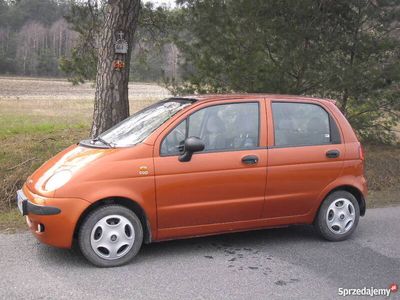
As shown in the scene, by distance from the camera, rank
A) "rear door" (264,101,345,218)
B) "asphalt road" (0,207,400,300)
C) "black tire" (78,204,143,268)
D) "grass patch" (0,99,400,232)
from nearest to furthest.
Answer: "asphalt road" (0,207,400,300) → "black tire" (78,204,143,268) → "rear door" (264,101,345,218) → "grass patch" (0,99,400,232)

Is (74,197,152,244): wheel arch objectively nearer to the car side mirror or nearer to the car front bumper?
the car front bumper

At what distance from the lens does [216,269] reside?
16.9 feet

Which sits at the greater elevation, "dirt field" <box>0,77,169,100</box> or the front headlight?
the front headlight

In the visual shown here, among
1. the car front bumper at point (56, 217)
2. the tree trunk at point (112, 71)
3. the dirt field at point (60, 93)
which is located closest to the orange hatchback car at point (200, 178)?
the car front bumper at point (56, 217)

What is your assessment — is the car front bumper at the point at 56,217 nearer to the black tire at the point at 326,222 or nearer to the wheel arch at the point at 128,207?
the wheel arch at the point at 128,207

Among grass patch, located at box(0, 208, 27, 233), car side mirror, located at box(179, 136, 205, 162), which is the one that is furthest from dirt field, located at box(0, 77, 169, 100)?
car side mirror, located at box(179, 136, 205, 162)

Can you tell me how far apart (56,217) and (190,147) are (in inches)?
56.1

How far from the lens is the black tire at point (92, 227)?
5.07 meters

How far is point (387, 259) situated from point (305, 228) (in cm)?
139

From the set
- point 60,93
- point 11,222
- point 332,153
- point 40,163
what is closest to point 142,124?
point 332,153

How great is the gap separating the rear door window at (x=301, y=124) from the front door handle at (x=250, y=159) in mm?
348

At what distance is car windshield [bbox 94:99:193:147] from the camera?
5.54m

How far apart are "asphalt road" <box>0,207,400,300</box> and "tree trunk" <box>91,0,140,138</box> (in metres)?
3.13

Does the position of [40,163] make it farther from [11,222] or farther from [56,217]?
[56,217]
